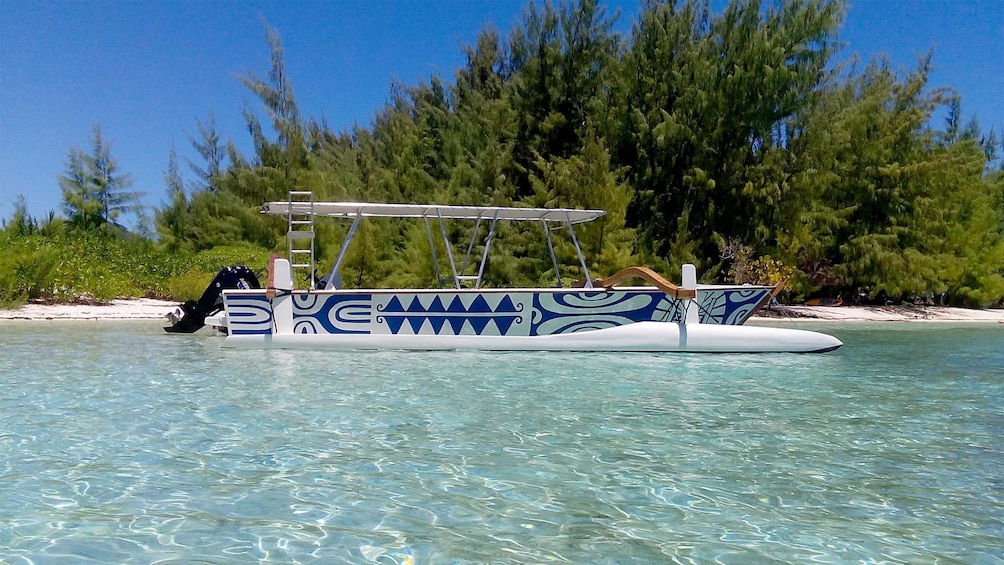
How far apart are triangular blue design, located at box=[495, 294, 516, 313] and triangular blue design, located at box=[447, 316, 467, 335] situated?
51 centimetres

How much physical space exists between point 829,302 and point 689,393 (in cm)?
2062

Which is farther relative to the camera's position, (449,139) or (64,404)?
(449,139)

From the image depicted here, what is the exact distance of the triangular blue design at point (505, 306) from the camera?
9.48 m

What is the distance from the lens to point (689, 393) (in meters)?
6.56

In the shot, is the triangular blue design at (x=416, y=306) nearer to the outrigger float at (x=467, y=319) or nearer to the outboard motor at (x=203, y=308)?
the outrigger float at (x=467, y=319)

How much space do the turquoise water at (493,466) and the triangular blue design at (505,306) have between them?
1.77 metres

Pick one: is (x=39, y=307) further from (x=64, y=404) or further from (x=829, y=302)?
(x=829, y=302)

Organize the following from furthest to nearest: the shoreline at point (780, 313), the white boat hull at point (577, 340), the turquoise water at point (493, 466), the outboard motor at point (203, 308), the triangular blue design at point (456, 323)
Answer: the shoreline at point (780, 313) < the outboard motor at point (203, 308) < the triangular blue design at point (456, 323) < the white boat hull at point (577, 340) < the turquoise water at point (493, 466)

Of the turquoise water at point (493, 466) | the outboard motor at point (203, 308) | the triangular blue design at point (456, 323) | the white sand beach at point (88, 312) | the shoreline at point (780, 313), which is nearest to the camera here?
the turquoise water at point (493, 466)

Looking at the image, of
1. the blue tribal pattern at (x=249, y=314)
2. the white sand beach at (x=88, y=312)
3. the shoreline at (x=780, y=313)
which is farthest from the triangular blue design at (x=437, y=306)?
the white sand beach at (x=88, y=312)

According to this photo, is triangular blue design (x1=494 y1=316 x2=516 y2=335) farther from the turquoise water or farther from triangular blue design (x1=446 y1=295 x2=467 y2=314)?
the turquoise water

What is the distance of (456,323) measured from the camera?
9492mm

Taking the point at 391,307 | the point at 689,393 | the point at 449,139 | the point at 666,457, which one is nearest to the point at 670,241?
the point at 449,139

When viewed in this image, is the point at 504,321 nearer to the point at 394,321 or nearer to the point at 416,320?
the point at 416,320
